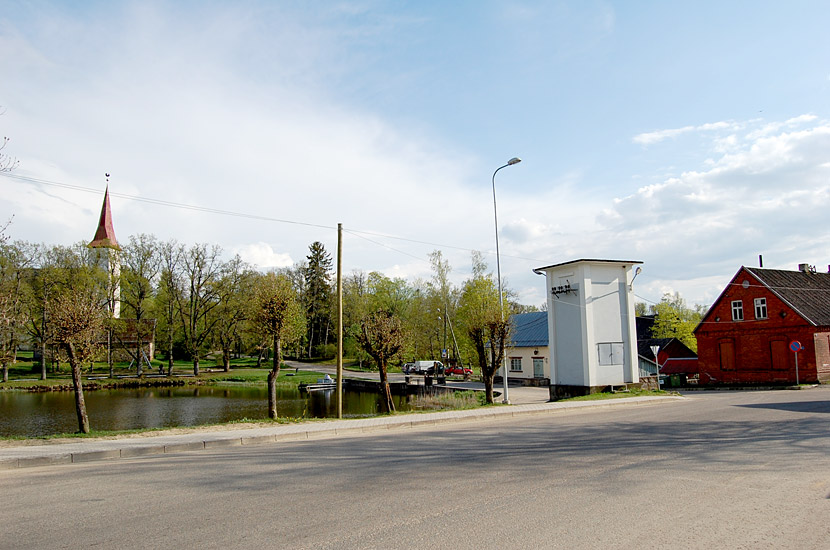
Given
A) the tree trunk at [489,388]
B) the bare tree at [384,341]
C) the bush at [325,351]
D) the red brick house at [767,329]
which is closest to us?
the tree trunk at [489,388]

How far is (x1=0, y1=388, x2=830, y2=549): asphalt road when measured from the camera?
5.68 m

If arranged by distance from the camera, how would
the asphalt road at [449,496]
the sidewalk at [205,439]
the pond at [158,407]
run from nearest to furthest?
the asphalt road at [449,496], the sidewalk at [205,439], the pond at [158,407]

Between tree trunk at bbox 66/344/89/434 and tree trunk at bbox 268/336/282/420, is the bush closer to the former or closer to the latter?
tree trunk at bbox 268/336/282/420

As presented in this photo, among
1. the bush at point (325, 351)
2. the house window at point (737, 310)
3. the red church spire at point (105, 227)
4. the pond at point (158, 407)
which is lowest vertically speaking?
the pond at point (158, 407)

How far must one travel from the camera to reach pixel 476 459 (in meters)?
9.93

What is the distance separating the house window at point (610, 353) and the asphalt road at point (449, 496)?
15939 mm

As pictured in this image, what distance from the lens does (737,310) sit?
134 feet

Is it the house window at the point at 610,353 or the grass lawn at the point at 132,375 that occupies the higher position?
the house window at the point at 610,353

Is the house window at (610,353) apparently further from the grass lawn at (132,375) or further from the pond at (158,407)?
the grass lawn at (132,375)

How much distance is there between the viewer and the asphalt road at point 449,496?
5.68 meters

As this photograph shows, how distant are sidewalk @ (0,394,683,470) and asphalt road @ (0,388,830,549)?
804 mm

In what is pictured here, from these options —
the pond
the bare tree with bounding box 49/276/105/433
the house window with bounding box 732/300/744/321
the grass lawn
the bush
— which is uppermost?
the house window with bounding box 732/300/744/321

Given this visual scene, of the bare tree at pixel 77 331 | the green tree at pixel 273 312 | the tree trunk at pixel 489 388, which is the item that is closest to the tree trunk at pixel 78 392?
the bare tree at pixel 77 331

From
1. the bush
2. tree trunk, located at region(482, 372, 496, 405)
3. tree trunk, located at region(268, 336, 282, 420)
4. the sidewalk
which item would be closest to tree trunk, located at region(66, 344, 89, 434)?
the sidewalk
